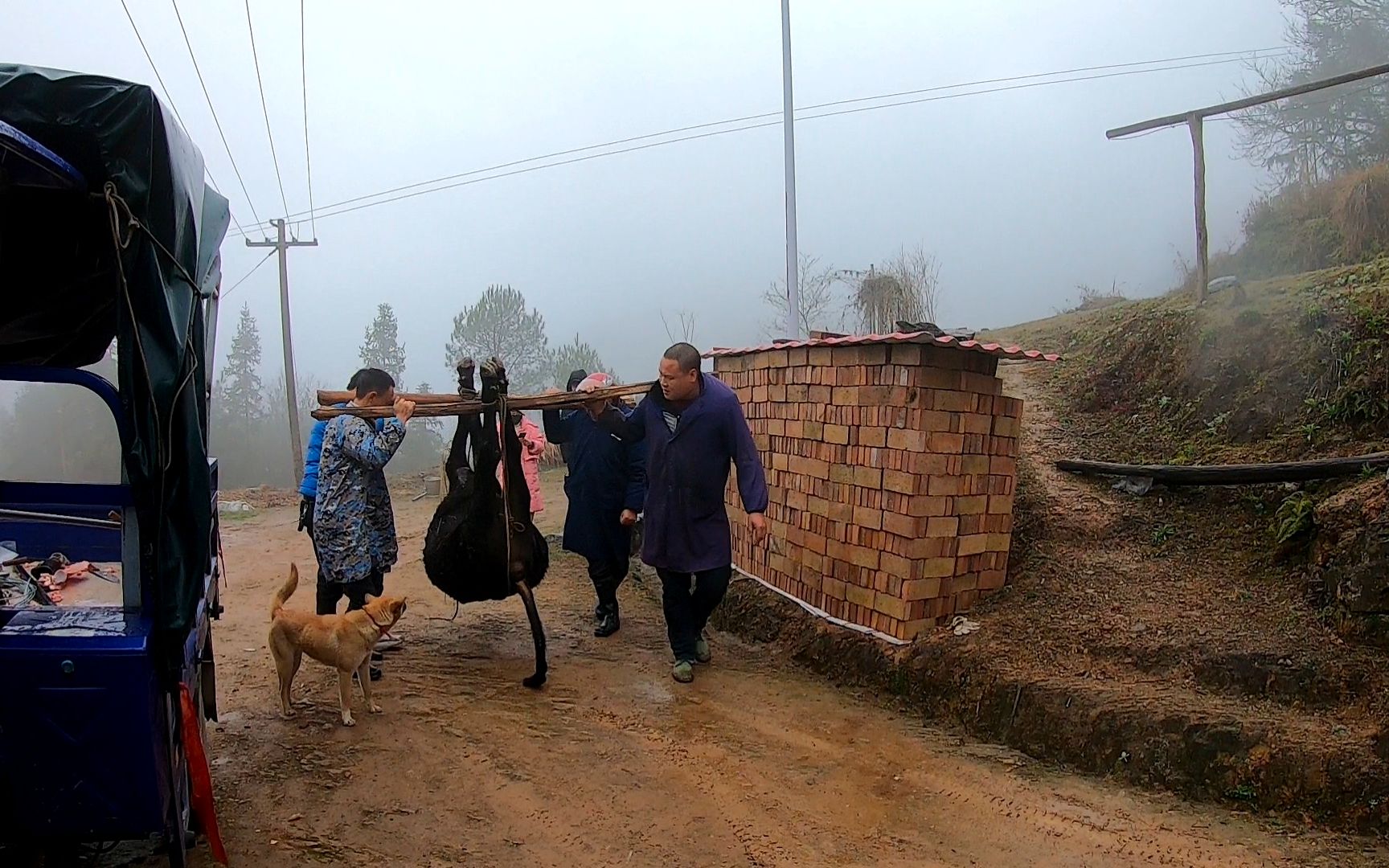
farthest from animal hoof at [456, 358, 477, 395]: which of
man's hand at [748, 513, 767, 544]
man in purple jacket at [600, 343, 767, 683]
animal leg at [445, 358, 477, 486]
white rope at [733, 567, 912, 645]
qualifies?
white rope at [733, 567, 912, 645]

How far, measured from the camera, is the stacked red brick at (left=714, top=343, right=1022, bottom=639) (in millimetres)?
4816

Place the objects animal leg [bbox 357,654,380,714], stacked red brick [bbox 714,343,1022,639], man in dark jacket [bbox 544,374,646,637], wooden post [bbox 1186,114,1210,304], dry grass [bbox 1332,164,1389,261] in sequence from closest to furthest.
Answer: animal leg [bbox 357,654,380,714] → stacked red brick [bbox 714,343,1022,639] → man in dark jacket [bbox 544,374,646,637] → wooden post [bbox 1186,114,1210,304] → dry grass [bbox 1332,164,1389,261]

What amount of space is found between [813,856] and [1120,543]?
300cm

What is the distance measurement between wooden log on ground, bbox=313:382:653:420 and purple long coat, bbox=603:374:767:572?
26 centimetres

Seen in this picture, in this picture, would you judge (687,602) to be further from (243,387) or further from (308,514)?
(243,387)

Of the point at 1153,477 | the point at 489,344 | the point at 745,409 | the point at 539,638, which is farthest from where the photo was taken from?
the point at 489,344

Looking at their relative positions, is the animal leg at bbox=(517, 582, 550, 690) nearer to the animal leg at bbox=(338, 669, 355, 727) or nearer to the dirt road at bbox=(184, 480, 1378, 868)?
the dirt road at bbox=(184, 480, 1378, 868)

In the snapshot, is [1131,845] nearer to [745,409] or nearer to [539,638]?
[539,638]

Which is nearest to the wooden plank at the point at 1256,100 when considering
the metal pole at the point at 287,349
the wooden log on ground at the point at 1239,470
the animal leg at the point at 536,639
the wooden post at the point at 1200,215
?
the wooden post at the point at 1200,215

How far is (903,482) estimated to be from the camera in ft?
15.9

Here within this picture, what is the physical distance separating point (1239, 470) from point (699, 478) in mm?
3113

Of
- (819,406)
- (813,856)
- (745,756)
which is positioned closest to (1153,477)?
(819,406)

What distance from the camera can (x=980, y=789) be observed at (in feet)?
12.3

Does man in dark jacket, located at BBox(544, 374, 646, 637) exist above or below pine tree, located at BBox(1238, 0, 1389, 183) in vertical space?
below
